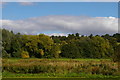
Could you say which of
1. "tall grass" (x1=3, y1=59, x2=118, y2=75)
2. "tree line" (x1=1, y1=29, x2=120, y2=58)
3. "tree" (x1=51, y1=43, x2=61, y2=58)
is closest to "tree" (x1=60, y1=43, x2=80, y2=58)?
"tree line" (x1=1, y1=29, x2=120, y2=58)

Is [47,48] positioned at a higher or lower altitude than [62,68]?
higher

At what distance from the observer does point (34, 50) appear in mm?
70125

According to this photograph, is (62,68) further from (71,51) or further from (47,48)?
(47,48)

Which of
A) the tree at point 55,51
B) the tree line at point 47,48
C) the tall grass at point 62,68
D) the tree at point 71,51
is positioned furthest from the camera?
the tree at point 55,51

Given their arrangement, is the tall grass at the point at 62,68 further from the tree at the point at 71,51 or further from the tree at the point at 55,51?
the tree at the point at 55,51

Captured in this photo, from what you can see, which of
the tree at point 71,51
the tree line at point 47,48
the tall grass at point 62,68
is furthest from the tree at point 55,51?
the tall grass at point 62,68

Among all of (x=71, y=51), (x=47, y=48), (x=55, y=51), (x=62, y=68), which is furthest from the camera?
(x=47, y=48)

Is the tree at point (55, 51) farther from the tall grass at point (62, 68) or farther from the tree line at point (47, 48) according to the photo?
the tall grass at point (62, 68)

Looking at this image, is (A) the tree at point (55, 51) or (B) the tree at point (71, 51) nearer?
(B) the tree at point (71, 51)

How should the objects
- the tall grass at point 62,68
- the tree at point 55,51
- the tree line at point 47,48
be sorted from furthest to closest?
1. the tree at point 55,51
2. the tree line at point 47,48
3. the tall grass at point 62,68

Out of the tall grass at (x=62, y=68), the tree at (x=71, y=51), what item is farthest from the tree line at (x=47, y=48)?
the tall grass at (x=62, y=68)

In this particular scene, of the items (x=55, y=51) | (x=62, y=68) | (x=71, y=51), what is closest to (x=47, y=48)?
(x=55, y=51)

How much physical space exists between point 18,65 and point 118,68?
9322mm

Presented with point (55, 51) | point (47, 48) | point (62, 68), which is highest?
point (47, 48)
